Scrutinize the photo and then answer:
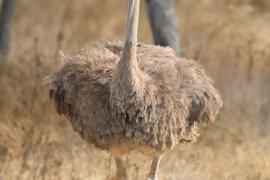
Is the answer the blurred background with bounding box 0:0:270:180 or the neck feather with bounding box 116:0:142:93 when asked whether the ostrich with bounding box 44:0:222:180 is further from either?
the blurred background with bounding box 0:0:270:180

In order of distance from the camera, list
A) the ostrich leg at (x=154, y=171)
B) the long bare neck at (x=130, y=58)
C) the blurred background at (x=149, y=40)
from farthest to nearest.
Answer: the blurred background at (x=149, y=40) < the ostrich leg at (x=154, y=171) < the long bare neck at (x=130, y=58)

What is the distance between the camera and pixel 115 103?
600cm

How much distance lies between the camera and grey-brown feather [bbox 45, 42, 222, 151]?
600 centimetres

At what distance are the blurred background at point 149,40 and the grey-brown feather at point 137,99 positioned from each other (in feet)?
2.05

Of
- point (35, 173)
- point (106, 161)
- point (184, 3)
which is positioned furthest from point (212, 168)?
point (184, 3)

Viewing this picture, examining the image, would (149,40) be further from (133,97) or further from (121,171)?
(133,97)

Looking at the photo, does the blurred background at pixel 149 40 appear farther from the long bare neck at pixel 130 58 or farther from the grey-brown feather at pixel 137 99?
the long bare neck at pixel 130 58

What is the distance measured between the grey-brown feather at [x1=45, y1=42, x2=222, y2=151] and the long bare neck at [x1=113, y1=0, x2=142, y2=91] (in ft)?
0.16

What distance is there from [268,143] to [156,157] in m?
2.32

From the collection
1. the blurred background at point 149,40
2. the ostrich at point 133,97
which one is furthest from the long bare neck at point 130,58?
the blurred background at point 149,40

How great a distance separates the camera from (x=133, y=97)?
5992mm

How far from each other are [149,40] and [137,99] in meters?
6.38

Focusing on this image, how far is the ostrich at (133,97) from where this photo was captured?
599 centimetres

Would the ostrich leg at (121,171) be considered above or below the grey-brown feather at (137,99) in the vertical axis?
below
